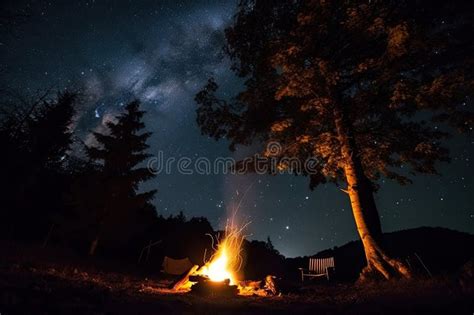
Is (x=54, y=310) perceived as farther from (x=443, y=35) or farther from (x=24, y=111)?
(x=24, y=111)

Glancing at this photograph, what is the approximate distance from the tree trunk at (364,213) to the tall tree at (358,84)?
0.10 ft

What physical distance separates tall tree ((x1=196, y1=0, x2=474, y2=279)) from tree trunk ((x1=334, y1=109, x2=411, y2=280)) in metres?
0.03

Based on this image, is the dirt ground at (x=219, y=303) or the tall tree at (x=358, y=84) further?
the tall tree at (x=358, y=84)

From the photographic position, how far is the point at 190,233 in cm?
3275

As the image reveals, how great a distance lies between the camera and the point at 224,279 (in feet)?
28.0

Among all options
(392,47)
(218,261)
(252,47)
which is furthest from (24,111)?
(392,47)

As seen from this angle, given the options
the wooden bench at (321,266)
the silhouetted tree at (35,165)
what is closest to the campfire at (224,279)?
the wooden bench at (321,266)

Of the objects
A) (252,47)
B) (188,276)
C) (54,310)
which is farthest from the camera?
(252,47)

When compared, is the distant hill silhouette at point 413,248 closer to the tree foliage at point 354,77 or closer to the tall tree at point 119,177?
the tall tree at point 119,177

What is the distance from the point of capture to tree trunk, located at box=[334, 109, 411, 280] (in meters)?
8.69

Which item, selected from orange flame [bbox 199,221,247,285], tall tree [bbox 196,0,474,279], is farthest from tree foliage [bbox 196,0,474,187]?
orange flame [bbox 199,221,247,285]

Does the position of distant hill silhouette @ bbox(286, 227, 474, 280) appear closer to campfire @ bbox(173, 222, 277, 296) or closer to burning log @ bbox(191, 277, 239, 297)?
campfire @ bbox(173, 222, 277, 296)

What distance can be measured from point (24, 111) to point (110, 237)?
31.4 ft

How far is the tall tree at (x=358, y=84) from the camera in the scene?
8.35m
